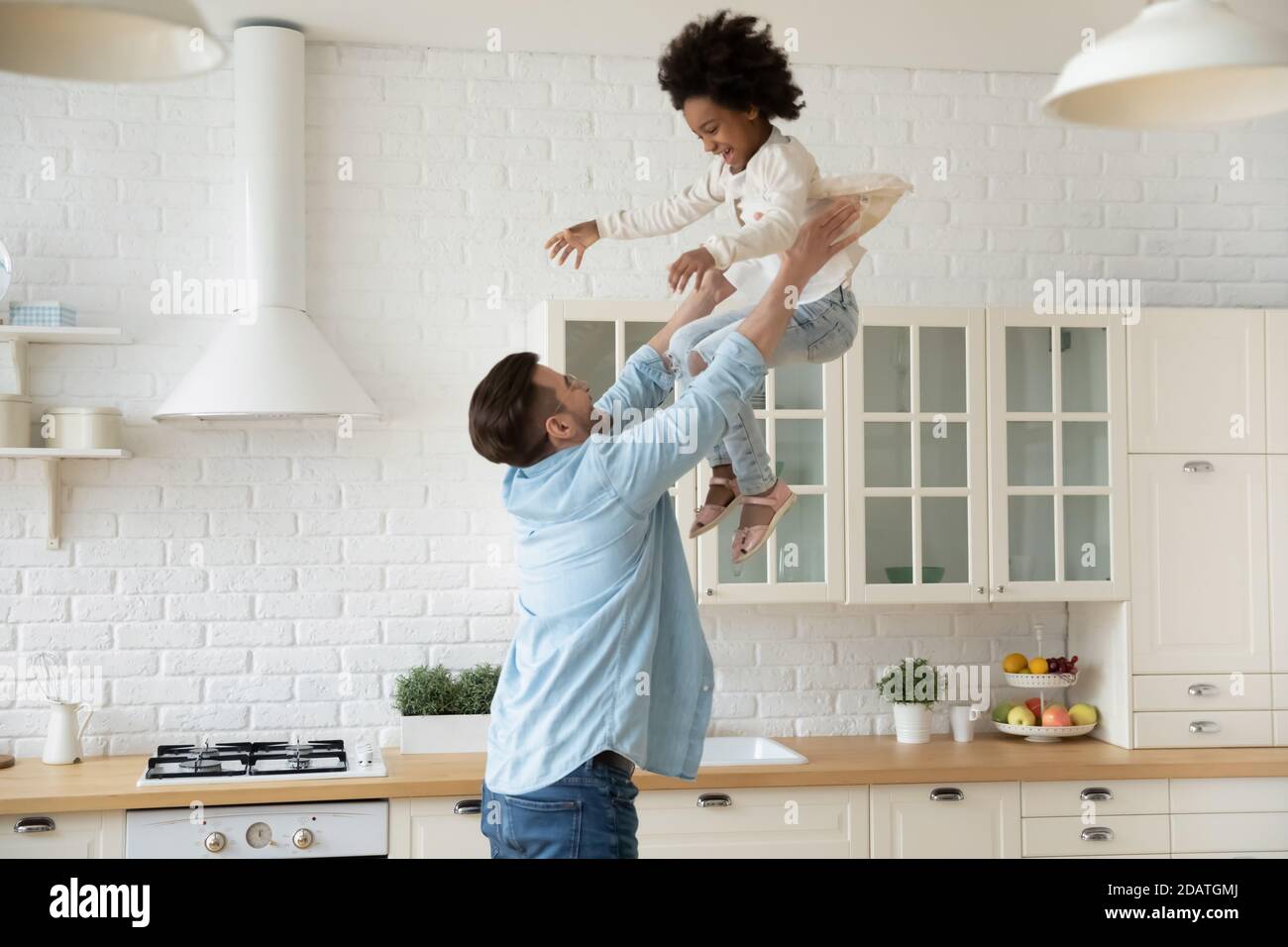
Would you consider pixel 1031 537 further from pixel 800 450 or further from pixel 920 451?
pixel 800 450

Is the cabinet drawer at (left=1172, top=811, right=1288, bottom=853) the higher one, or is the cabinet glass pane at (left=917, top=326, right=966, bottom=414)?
the cabinet glass pane at (left=917, top=326, right=966, bottom=414)

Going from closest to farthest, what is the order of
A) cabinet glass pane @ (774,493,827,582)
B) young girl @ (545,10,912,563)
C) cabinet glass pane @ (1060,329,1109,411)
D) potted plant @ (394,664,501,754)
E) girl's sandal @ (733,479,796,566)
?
young girl @ (545,10,912,563) < girl's sandal @ (733,479,796,566) < potted plant @ (394,664,501,754) < cabinet glass pane @ (774,493,827,582) < cabinet glass pane @ (1060,329,1109,411)

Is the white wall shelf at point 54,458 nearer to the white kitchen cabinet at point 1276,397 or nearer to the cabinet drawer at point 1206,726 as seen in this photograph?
the cabinet drawer at point 1206,726

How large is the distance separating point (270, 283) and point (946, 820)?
2183 millimetres

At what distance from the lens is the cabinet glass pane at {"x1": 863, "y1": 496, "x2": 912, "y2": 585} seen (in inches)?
140

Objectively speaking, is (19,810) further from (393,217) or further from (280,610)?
(393,217)

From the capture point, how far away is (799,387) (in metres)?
3.55

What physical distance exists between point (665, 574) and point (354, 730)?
6.04 ft

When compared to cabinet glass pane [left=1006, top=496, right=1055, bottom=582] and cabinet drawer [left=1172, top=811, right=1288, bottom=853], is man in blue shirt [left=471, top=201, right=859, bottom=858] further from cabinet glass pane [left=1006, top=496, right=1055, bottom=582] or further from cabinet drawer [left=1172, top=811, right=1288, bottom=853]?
cabinet drawer [left=1172, top=811, right=1288, bottom=853]

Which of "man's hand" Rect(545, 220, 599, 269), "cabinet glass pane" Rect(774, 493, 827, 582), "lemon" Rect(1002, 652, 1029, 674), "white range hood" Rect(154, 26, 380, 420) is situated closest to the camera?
"man's hand" Rect(545, 220, 599, 269)

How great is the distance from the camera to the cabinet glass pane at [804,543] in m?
3.52

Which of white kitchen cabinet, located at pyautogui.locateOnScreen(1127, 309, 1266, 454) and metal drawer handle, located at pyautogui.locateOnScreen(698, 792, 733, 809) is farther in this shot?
white kitchen cabinet, located at pyautogui.locateOnScreen(1127, 309, 1266, 454)

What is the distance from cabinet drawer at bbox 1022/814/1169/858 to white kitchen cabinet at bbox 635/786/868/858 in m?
0.44

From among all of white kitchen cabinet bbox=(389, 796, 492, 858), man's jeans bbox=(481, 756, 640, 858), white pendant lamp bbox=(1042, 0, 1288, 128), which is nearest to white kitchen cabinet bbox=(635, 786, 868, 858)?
white kitchen cabinet bbox=(389, 796, 492, 858)
